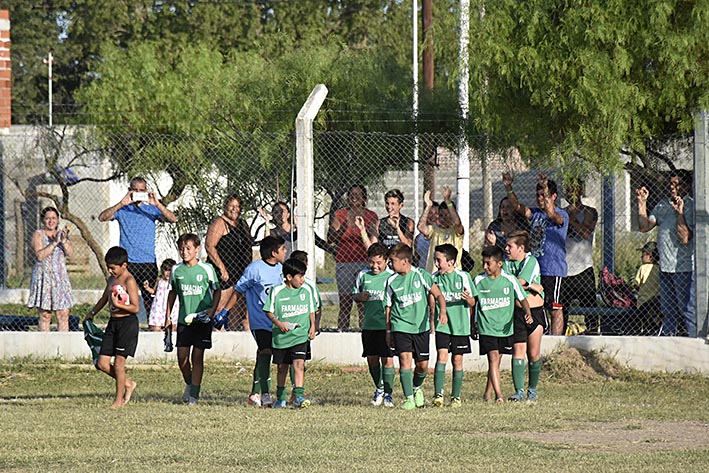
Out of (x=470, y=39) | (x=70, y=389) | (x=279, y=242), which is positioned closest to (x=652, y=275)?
(x=470, y=39)

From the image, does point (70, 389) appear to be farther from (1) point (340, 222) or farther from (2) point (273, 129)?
(2) point (273, 129)

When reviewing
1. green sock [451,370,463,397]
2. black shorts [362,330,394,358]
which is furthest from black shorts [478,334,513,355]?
black shorts [362,330,394,358]

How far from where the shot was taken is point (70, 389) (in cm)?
1297

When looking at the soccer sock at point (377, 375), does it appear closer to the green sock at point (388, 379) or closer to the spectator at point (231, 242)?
the green sock at point (388, 379)

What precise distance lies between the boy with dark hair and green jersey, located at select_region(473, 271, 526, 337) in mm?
1894

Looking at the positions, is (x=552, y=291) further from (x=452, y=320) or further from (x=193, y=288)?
(x=193, y=288)

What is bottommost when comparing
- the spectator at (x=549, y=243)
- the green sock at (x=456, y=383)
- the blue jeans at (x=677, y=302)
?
the green sock at (x=456, y=383)

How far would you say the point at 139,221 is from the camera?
567 inches

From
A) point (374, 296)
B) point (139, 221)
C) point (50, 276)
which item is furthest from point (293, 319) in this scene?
point (50, 276)

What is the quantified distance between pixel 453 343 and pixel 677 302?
2910 mm

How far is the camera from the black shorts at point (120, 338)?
11.4 m

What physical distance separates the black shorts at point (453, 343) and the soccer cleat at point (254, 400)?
1706 mm

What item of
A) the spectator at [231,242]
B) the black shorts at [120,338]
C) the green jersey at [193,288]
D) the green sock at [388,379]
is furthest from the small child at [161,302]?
the green sock at [388,379]

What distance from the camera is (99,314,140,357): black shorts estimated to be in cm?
1139
